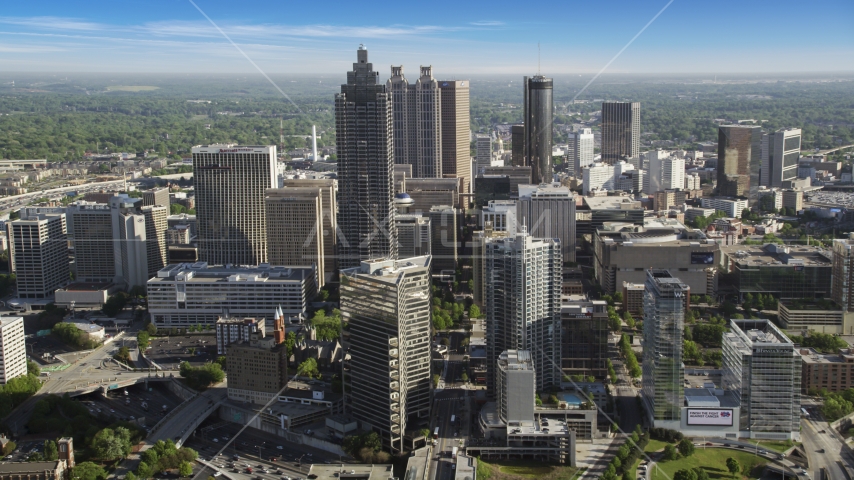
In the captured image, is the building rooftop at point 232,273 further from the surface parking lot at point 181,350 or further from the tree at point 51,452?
the tree at point 51,452

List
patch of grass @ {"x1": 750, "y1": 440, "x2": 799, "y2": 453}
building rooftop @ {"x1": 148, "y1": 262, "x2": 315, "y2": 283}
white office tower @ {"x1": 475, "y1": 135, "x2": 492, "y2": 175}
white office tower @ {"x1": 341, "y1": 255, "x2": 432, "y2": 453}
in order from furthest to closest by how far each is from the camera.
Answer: white office tower @ {"x1": 475, "y1": 135, "x2": 492, "y2": 175} → building rooftop @ {"x1": 148, "y1": 262, "x2": 315, "y2": 283} → white office tower @ {"x1": 341, "y1": 255, "x2": 432, "y2": 453} → patch of grass @ {"x1": 750, "y1": 440, "x2": 799, "y2": 453}

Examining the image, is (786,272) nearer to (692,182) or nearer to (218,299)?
(218,299)

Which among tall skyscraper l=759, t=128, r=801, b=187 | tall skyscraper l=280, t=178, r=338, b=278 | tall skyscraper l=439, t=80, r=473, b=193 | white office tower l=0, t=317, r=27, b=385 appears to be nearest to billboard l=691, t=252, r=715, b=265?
tall skyscraper l=280, t=178, r=338, b=278

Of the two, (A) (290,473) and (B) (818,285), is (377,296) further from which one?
(B) (818,285)

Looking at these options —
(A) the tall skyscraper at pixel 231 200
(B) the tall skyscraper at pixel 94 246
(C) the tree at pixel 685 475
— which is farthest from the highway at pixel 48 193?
(C) the tree at pixel 685 475

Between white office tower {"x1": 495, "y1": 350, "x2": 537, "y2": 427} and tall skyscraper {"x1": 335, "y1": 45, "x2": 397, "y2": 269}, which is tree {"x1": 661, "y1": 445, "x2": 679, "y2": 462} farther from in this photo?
tall skyscraper {"x1": 335, "y1": 45, "x2": 397, "y2": 269}

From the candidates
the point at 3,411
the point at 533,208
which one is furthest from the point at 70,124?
the point at 3,411

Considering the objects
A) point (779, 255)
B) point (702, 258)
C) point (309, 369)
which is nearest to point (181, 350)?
point (309, 369)
